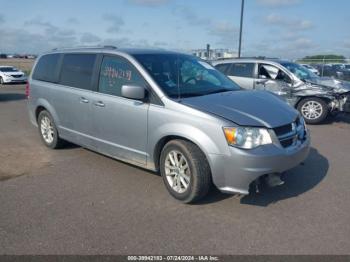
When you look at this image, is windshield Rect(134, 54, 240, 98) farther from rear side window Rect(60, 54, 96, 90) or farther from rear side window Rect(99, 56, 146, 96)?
rear side window Rect(60, 54, 96, 90)

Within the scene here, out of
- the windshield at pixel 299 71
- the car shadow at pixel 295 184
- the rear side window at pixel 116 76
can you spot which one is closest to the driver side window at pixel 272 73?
the windshield at pixel 299 71

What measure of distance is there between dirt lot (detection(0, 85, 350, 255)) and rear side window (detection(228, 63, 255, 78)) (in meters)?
4.67

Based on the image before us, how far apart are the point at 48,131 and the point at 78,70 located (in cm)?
161

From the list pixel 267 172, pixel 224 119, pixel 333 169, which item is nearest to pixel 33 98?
pixel 224 119

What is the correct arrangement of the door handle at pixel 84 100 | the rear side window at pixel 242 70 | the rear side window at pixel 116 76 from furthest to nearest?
the rear side window at pixel 242 70 < the door handle at pixel 84 100 < the rear side window at pixel 116 76

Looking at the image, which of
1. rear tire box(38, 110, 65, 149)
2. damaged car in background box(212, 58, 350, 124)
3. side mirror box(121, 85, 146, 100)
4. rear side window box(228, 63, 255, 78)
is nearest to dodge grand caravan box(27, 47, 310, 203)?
side mirror box(121, 85, 146, 100)

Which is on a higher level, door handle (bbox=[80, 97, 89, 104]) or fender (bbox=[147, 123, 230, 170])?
door handle (bbox=[80, 97, 89, 104])

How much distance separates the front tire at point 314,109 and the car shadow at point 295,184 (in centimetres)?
368

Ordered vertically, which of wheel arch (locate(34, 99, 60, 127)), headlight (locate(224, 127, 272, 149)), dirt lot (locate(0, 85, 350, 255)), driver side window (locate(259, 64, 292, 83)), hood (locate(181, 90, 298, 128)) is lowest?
dirt lot (locate(0, 85, 350, 255))

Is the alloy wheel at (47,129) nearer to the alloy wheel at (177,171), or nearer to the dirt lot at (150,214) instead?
the dirt lot at (150,214)

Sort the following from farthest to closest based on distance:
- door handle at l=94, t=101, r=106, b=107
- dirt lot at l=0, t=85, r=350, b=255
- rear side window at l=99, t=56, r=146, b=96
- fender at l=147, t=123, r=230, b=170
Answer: door handle at l=94, t=101, r=106, b=107 → rear side window at l=99, t=56, r=146, b=96 → fender at l=147, t=123, r=230, b=170 → dirt lot at l=0, t=85, r=350, b=255

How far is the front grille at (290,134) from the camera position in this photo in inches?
150

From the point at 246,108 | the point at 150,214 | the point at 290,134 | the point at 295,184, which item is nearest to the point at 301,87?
the point at 295,184

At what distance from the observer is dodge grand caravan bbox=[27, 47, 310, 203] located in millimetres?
3650
